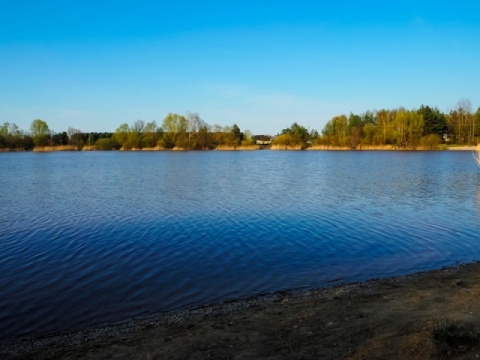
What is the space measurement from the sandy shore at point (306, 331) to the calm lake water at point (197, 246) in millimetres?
1274

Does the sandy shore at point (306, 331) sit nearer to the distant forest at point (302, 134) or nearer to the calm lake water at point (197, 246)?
the calm lake water at point (197, 246)

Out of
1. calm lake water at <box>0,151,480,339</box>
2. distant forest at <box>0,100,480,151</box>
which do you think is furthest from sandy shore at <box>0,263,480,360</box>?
distant forest at <box>0,100,480,151</box>

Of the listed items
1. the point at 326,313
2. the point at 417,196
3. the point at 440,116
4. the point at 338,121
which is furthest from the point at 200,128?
the point at 326,313

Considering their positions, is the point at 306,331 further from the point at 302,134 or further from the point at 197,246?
the point at 302,134

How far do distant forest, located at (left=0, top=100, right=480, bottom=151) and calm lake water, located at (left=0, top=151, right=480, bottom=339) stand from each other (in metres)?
90.4

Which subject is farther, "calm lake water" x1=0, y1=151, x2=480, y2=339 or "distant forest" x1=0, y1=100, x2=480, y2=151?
"distant forest" x1=0, y1=100, x2=480, y2=151

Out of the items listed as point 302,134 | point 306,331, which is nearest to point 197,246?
point 306,331

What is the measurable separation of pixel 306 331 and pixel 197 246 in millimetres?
8283

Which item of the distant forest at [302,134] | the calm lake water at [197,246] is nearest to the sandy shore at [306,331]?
the calm lake water at [197,246]

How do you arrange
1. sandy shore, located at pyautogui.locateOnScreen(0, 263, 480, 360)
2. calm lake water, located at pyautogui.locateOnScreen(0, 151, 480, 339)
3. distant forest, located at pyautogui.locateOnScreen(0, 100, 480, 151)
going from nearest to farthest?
1. sandy shore, located at pyautogui.locateOnScreen(0, 263, 480, 360)
2. calm lake water, located at pyautogui.locateOnScreen(0, 151, 480, 339)
3. distant forest, located at pyautogui.locateOnScreen(0, 100, 480, 151)

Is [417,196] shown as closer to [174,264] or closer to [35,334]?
[174,264]

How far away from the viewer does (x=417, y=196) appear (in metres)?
26.6

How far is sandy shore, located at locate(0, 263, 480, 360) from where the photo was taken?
539 cm

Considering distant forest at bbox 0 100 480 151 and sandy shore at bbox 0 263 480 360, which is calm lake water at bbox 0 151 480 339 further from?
distant forest at bbox 0 100 480 151
